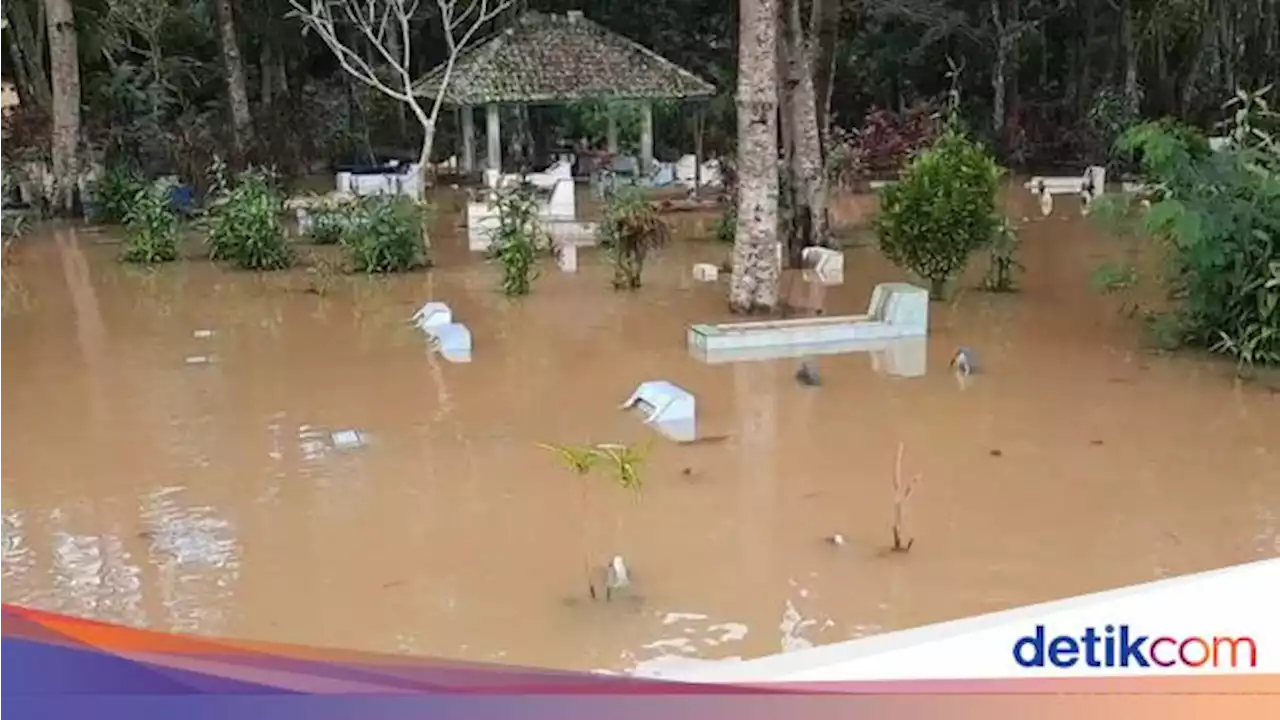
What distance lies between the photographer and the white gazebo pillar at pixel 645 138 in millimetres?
21672

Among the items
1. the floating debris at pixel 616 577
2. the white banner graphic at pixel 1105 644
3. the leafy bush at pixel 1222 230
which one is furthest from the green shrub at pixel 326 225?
the white banner graphic at pixel 1105 644

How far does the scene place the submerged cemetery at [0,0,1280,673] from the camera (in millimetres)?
5395

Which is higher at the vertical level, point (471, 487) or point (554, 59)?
point (554, 59)

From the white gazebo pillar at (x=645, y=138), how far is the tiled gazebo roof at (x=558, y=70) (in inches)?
33.5

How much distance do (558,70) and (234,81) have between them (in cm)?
514

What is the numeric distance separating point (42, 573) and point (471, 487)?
6.26 ft

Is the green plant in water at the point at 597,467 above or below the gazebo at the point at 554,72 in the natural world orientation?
below

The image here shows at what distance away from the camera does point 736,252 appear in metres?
11.0

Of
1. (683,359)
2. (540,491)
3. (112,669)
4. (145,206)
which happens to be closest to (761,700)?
(112,669)

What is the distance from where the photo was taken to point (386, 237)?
13773 millimetres

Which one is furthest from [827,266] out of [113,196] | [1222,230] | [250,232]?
[113,196]

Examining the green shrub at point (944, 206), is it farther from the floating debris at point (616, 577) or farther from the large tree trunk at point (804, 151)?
the floating debris at point (616, 577)

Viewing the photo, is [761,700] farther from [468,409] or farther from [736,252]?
[736,252]

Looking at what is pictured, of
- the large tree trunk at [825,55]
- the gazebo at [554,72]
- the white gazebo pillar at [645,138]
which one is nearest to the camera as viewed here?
the large tree trunk at [825,55]
